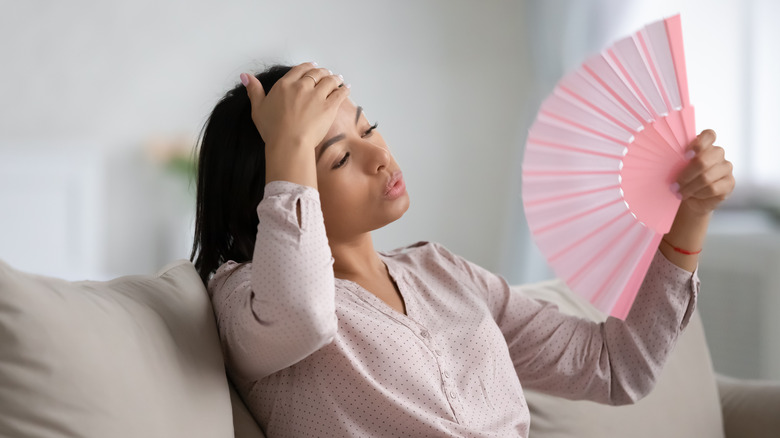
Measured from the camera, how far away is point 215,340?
109 cm

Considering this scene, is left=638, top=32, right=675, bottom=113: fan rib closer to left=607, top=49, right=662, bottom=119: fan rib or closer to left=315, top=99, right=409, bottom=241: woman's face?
left=607, top=49, right=662, bottom=119: fan rib

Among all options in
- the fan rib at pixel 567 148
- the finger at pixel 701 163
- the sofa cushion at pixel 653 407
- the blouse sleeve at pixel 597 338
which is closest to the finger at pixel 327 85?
the fan rib at pixel 567 148

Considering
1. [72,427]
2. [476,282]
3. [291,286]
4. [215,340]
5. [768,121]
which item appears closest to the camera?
[72,427]

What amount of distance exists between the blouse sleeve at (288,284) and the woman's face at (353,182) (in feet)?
0.60

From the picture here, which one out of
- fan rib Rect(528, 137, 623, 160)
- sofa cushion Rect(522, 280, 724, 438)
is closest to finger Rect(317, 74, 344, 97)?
fan rib Rect(528, 137, 623, 160)

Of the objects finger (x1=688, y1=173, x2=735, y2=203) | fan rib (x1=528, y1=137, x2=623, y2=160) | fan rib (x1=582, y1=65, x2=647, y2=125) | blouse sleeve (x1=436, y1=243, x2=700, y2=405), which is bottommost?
blouse sleeve (x1=436, y1=243, x2=700, y2=405)

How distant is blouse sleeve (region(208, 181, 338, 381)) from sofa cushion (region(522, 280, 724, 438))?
84 centimetres

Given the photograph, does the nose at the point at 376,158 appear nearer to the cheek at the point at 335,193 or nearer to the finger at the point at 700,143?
the cheek at the point at 335,193

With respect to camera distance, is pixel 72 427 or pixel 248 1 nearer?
pixel 72 427

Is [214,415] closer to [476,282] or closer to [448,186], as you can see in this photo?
[476,282]

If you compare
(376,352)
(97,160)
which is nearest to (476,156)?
(97,160)

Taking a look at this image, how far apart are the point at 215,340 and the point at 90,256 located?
2.89 m

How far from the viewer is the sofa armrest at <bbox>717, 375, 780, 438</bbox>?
1.84 meters

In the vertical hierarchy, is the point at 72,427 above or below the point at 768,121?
below
